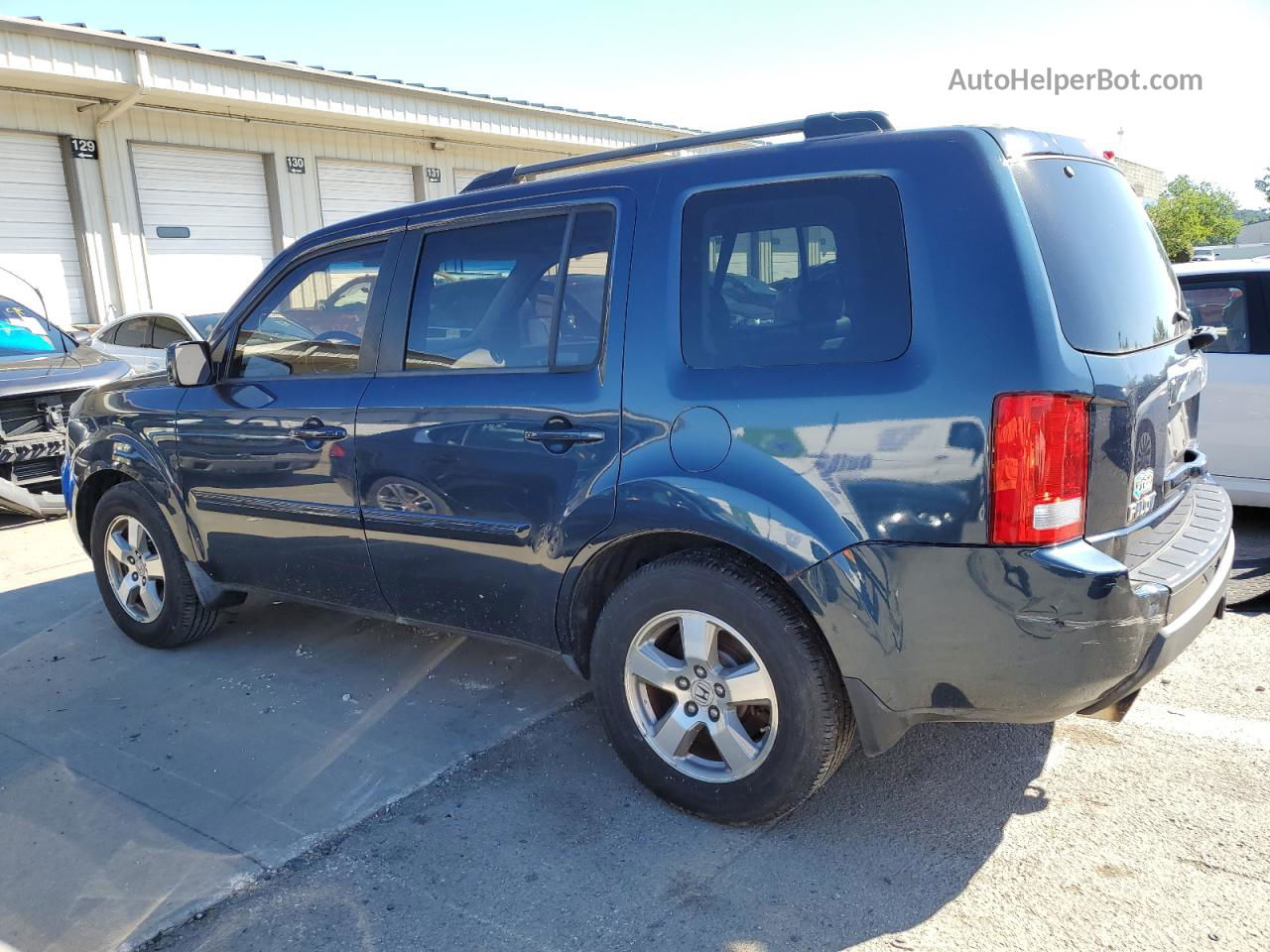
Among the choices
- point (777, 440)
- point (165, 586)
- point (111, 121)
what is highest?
point (111, 121)

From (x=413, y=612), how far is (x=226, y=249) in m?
12.8

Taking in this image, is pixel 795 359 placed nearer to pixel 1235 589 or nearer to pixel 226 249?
pixel 1235 589

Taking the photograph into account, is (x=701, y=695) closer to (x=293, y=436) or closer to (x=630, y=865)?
(x=630, y=865)

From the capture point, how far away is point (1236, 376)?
18.3 ft

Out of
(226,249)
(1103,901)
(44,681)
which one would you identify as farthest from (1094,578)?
(226,249)

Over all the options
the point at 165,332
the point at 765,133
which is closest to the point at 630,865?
the point at 765,133

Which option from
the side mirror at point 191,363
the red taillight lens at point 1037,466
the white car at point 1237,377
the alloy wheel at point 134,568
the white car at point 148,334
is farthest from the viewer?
the white car at point 148,334

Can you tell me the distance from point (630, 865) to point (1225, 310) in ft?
15.9

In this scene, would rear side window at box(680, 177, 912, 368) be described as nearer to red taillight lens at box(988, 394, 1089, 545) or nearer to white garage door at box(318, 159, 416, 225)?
red taillight lens at box(988, 394, 1089, 545)

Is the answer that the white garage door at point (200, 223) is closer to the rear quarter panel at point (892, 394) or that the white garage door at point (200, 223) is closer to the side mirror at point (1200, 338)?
the rear quarter panel at point (892, 394)

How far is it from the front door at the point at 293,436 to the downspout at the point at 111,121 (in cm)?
972

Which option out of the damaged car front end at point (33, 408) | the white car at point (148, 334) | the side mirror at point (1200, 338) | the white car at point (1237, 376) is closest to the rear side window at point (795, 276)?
the side mirror at point (1200, 338)

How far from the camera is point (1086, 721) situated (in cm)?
354

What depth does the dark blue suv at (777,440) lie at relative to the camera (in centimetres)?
240
